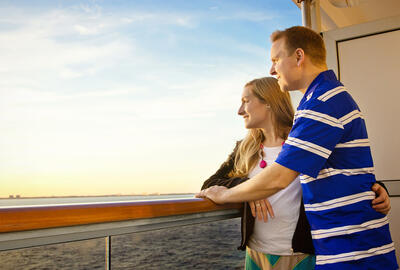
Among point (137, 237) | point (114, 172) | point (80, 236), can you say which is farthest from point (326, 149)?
point (114, 172)

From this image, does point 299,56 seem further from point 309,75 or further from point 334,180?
point 334,180

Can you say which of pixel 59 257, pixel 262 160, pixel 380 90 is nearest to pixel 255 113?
pixel 262 160

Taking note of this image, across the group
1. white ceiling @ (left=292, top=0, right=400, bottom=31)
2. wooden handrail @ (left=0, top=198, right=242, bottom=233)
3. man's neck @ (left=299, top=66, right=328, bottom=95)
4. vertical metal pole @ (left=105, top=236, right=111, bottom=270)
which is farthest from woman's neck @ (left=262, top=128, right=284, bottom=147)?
white ceiling @ (left=292, top=0, right=400, bottom=31)

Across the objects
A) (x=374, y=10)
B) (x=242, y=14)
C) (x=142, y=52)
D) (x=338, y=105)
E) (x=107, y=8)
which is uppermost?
(x=107, y=8)

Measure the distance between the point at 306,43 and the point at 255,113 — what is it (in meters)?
0.41

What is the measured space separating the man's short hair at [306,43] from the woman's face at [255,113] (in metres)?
0.35

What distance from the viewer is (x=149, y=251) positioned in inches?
33.7

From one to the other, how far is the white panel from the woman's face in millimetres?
1330

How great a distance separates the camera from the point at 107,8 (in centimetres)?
2925

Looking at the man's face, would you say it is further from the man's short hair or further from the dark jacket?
the dark jacket

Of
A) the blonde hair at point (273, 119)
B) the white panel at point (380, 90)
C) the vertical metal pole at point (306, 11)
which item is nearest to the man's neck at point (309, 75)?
the blonde hair at point (273, 119)

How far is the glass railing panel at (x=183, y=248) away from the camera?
2.56 feet

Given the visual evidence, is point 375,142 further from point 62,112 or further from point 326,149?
point 62,112

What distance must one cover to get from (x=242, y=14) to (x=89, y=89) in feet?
68.3
